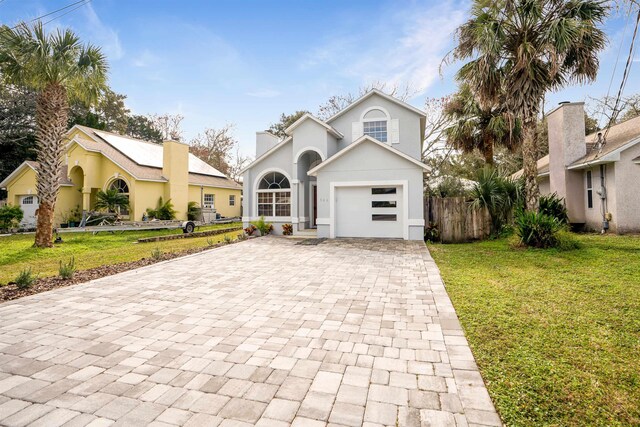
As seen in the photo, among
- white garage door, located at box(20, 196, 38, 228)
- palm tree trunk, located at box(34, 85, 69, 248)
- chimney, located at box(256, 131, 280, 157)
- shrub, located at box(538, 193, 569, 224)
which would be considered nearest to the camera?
palm tree trunk, located at box(34, 85, 69, 248)

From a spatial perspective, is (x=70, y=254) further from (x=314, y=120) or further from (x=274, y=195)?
(x=314, y=120)

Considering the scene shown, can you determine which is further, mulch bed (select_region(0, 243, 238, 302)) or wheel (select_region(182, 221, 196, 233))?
wheel (select_region(182, 221, 196, 233))

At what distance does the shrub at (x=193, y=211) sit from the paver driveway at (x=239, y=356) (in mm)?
16534

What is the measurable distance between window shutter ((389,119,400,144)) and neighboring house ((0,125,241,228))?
15.0 m

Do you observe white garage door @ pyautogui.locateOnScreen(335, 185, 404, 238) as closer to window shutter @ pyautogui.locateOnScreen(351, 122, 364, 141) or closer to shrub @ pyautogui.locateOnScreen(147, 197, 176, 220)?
window shutter @ pyautogui.locateOnScreen(351, 122, 364, 141)

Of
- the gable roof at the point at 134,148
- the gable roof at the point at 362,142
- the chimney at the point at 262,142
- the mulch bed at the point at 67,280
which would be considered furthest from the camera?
the gable roof at the point at 134,148

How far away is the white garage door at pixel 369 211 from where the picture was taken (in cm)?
1331

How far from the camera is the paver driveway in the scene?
2.54 meters

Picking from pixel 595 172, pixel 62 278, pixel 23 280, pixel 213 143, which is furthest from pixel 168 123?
pixel 595 172

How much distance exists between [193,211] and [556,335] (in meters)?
22.5

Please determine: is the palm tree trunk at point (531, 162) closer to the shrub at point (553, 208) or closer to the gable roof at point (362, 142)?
the shrub at point (553, 208)

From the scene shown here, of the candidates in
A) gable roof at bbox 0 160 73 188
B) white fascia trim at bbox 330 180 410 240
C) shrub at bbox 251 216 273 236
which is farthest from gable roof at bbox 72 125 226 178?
white fascia trim at bbox 330 180 410 240

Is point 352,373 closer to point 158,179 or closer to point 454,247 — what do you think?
point 454,247

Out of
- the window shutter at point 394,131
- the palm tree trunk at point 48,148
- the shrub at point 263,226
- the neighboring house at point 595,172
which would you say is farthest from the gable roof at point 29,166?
the neighboring house at point 595,172
